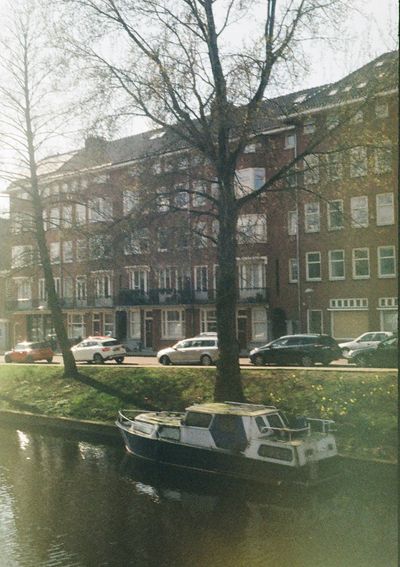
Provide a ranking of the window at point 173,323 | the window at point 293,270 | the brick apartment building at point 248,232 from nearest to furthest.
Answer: the brick apartment building at point 248,232
the window at point 293,270
the window at point 173,323

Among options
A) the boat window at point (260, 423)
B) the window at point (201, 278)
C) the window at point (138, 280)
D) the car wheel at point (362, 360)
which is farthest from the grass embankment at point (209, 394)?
the window at point (138, 280)

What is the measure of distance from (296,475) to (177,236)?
840cm

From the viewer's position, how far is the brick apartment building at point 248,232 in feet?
59.9

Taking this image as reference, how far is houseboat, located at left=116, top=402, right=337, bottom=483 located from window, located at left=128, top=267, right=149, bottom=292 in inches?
1422

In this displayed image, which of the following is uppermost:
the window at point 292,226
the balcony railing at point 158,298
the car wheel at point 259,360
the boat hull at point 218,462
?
the window at point 292,226

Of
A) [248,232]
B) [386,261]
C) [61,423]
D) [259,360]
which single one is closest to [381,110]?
[248,232]

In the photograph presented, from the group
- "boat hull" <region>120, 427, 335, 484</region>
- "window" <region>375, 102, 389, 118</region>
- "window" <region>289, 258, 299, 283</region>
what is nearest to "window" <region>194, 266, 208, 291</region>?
"window" <region>289, 258, 299, 283</region>

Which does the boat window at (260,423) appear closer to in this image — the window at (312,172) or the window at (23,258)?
the window at (312,172)

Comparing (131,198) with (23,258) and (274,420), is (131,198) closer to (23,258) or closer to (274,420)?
(274,420)

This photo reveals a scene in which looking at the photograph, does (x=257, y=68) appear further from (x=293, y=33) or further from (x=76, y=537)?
(x=76, y=537)

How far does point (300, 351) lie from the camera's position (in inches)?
1233

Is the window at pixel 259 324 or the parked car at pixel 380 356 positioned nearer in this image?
the parked car at pixel 380 356

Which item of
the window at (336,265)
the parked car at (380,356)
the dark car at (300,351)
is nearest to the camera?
the parked car at (380,356)

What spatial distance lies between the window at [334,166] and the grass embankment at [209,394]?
6.33 m
